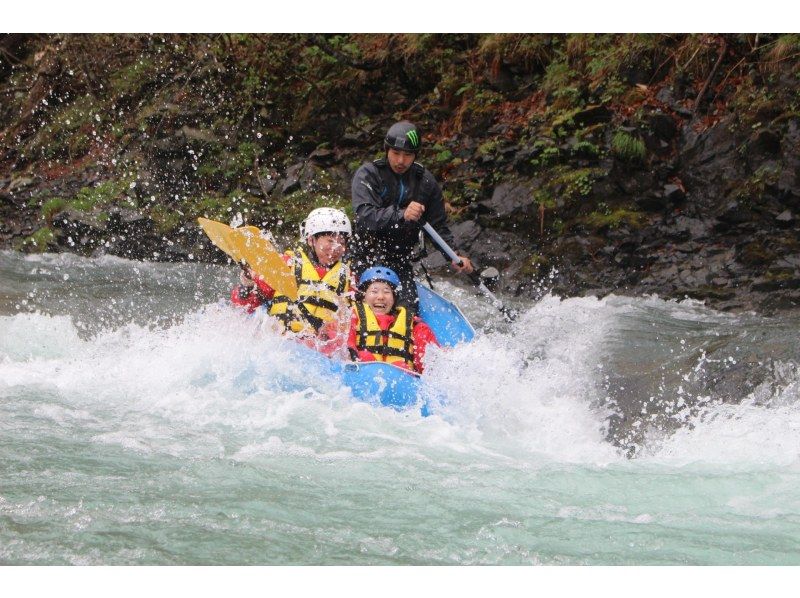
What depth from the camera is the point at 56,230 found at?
41.3ft

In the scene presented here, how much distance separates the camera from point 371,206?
6480mm

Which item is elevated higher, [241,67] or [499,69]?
[241,67]

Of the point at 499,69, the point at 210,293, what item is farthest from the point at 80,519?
the point at 499,69

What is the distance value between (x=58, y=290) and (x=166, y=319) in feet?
6.01

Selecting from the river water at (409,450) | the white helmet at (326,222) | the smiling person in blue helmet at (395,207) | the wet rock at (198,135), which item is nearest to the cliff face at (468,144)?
the wet rock at (198,135)

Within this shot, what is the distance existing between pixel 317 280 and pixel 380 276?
521mm

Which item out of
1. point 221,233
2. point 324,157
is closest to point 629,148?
point 324,157

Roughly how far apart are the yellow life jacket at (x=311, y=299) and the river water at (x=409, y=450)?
22cm

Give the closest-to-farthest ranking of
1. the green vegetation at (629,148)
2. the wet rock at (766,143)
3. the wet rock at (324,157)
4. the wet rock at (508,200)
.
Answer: the wet rock at (766,143), the green vegetation at (629,148), the wet rock at (508,200), the wet rock at (324,157)

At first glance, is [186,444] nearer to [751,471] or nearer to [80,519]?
[80,519]

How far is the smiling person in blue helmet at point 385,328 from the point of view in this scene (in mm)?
6062

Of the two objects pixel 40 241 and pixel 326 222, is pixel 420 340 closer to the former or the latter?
pixel 326 222

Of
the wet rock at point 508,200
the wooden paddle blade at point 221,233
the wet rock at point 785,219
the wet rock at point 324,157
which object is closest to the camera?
the wooden paddle blade at point 221,233

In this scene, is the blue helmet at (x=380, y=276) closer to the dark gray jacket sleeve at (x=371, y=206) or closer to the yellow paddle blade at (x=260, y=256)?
the dark gray jacket sleeve at (x=371, y=206)
